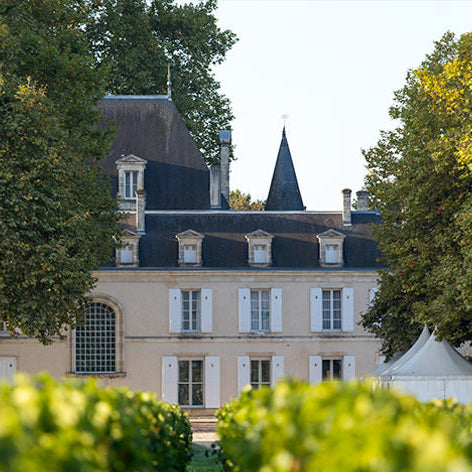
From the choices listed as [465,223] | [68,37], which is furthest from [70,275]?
[465,223]

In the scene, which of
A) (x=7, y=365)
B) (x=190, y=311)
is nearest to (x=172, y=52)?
(x=190, y=311)

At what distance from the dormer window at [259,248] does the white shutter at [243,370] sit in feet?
10.8

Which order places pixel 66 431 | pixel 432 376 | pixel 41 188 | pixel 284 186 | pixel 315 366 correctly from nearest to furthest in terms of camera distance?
1. pixel 66 431
2. pixel 41 188
3. pixel 432 376
4. pixel 315 366
5. pixel 284 186

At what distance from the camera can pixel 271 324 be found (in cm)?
3534

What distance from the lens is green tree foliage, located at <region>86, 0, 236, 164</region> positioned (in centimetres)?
3875

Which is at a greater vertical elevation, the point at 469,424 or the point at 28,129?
the point at 28,129

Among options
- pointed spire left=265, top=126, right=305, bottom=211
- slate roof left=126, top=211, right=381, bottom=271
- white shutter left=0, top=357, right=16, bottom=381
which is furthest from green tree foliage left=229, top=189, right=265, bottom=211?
white shutter left=0, top=357, right=16, bottom=381

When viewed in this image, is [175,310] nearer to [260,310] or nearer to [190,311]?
[190,311]

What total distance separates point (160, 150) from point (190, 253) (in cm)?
607

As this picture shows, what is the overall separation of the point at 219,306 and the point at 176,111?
342 inches

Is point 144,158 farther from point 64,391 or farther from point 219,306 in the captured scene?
point 64,391

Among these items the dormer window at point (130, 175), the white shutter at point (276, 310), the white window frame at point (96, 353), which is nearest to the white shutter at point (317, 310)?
the white shutter at point (276, 310)

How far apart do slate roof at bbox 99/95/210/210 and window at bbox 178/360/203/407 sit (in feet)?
22.5

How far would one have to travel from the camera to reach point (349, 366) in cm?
3509
